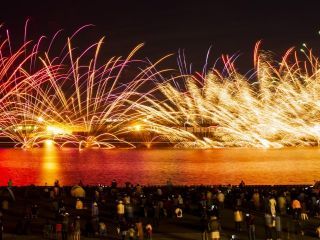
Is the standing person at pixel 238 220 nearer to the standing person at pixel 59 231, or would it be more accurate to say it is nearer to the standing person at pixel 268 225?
the standing person at pixel 268 225

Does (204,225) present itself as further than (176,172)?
No

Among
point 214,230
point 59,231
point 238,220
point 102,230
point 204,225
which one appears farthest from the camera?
point 204,225

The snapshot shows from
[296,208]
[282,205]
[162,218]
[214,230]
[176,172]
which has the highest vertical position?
[176,172]

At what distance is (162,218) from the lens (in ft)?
52.0

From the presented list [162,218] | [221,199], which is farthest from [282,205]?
[162,218]

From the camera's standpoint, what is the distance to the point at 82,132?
268 feet

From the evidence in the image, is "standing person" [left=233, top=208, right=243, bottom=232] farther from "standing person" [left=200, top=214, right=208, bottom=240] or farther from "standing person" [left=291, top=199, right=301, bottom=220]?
"standing person" [left=291, top=199, right=301, bottom=220]

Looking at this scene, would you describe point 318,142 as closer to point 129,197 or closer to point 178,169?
point 178,169

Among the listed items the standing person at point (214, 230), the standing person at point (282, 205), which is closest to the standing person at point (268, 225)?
the standing person at point (214, 230)

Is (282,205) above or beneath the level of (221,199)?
beneath

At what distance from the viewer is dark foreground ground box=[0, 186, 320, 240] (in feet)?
46.5

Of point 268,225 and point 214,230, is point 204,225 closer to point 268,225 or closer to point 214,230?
point 214,230

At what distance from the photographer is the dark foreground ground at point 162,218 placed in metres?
14.2

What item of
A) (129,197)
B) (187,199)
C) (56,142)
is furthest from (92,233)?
(56,142)
